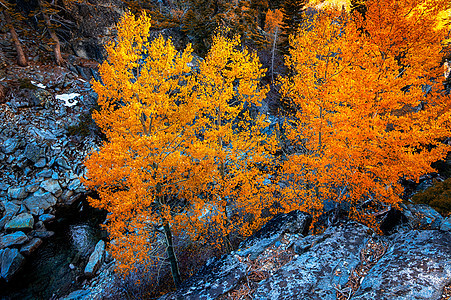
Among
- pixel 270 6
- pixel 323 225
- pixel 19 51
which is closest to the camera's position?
pixel 323 225

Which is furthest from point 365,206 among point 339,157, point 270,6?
point 270,6

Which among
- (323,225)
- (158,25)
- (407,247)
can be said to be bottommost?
(323,225)

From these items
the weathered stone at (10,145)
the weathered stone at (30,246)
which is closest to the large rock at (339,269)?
the weathered stone at (30,246)

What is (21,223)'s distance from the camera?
35.6 ft

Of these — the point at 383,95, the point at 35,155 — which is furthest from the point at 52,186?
the point at 383,95

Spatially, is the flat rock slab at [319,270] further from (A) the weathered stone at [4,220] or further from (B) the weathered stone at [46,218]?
(A) the weathered stone at [4,220]

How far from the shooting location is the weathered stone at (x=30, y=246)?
10195mm

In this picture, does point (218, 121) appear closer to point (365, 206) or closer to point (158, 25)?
point (365, 206)

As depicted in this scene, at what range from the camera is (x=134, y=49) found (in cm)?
671

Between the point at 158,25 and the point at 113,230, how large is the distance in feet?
82.1

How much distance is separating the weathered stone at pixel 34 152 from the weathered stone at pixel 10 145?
663 mm

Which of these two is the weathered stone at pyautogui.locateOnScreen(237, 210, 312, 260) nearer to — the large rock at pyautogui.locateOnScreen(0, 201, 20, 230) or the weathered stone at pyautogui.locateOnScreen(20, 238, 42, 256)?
the weathered stone at pyautogui.locateOnScreen(20, 238, 42, 256)

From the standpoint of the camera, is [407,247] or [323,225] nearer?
[407,247]

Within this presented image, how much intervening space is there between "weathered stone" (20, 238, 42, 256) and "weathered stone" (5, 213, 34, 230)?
0.92 meters
